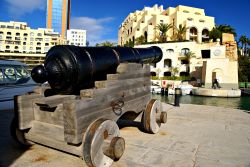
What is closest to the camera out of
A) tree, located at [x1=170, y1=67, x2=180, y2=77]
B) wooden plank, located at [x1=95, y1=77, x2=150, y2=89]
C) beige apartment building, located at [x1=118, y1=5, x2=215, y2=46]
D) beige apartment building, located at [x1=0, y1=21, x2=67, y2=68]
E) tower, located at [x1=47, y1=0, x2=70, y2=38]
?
wooden plank, located at [x1=95, y1=77, x2=150, y2=89]

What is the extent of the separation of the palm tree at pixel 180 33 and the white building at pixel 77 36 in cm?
11635

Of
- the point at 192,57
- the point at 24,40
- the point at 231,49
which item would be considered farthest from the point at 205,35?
the point at 24,40

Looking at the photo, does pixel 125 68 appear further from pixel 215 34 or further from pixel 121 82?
pixel 215 34

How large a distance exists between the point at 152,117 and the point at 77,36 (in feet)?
542

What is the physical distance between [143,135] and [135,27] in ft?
173

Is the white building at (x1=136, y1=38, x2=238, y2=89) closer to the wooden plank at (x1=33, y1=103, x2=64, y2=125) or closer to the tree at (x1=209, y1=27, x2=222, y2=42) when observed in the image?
the tree at (x1=209, y1=27, x2=222, y2=42)

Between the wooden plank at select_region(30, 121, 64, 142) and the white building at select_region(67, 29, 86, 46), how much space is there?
156m

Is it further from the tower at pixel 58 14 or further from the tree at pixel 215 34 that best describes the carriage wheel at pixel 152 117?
the tower at pixel 58 14

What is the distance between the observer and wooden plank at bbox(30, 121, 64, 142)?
9.64 feet

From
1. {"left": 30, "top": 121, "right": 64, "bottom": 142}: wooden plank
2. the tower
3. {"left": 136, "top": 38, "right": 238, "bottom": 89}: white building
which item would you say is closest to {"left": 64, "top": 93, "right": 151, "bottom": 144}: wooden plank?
{"left": 30, "top": 121, "right": 64, "bottom": 142}: wooden plank

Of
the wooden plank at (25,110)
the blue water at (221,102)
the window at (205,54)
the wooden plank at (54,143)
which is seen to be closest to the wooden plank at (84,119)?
the wooden plank at (54,143)

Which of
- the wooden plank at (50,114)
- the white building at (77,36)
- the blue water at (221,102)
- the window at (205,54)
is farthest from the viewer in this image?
the white building at (77,36)

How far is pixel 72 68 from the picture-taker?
9.32ft

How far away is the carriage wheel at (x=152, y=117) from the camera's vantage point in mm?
4164
